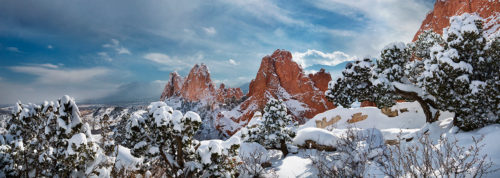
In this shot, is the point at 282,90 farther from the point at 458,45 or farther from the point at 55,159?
the point at 55,159

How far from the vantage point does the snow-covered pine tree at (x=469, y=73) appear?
30.8ft

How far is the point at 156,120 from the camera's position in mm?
7453

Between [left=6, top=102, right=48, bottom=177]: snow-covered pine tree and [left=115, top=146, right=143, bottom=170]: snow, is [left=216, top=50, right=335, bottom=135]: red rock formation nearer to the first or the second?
[left=115, top=146, right=143, bottom=170]: snow

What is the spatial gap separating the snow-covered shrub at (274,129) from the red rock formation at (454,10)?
46.8m

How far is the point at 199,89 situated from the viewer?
279 ft

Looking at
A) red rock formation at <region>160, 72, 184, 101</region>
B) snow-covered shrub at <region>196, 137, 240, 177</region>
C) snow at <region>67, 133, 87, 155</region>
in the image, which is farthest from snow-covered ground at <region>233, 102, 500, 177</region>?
red rock formation at <region>160, 72, 184, 101</region>

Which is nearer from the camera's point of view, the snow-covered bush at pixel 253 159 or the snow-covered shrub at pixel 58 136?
the snow-covered shrub at pixel 58 136

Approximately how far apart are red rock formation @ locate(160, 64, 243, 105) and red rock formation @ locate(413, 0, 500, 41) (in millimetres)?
60870

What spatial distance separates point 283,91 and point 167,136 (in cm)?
5733

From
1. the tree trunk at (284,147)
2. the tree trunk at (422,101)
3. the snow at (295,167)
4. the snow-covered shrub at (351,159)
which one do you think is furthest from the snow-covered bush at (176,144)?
the tree trunk at (422,101)

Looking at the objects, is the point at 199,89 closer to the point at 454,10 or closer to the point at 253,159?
the point at 253,159

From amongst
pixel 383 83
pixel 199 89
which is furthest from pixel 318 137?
pixel 199 89

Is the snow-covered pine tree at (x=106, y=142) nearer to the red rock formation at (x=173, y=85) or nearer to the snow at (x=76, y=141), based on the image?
the snow at (x=76, y=141)

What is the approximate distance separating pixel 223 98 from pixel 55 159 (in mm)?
72358
